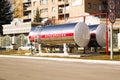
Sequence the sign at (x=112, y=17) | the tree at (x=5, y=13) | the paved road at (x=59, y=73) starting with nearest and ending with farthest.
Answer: the paved road at (x=59, y=73), the sign at (x=112, y=17), the tree at (x=5, y=13)

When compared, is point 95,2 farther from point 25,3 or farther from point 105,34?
point 105,34

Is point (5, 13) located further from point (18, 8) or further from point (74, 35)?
point (74, 35)

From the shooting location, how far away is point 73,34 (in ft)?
111

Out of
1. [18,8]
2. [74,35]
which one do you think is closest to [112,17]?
[74,35]

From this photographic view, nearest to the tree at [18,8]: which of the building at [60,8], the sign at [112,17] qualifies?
the building at [60,8]

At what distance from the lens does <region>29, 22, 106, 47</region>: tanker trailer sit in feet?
112

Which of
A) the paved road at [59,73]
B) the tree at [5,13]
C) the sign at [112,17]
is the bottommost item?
the paved road at [59,73]

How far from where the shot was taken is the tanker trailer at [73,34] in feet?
Result: 112

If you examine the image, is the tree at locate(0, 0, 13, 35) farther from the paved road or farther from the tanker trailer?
the paved road

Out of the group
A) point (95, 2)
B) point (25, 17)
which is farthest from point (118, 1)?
point (25, 17)

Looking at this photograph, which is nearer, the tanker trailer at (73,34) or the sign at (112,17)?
the sign at (112,17)

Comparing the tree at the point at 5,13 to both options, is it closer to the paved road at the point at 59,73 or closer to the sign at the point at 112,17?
the sign at the point at 112,17

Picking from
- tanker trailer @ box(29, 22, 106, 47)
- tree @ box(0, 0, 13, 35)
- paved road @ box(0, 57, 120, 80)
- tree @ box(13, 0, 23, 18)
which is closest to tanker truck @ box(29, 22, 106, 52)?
tanker trailer @ box(29, 22, 106, 47)

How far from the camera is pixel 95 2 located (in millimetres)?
84750
